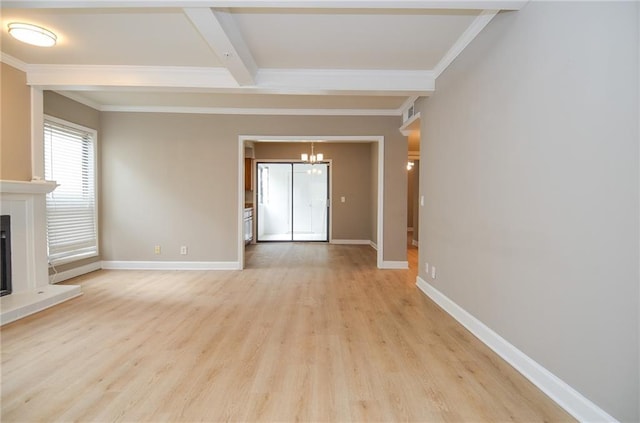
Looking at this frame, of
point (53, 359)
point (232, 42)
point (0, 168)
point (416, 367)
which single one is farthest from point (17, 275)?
point (416, 367)

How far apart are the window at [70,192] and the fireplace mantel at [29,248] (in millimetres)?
649

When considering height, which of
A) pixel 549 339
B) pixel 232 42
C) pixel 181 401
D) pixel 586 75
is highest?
pixel 232 42

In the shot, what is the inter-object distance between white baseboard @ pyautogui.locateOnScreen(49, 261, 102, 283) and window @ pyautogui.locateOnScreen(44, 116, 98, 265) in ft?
0.52

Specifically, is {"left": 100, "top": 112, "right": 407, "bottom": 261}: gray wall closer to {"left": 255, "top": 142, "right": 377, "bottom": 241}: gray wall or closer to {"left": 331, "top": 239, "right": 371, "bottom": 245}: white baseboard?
{"left": 255, "top": 142, "right": 377, "bottom": 241}: gray wall

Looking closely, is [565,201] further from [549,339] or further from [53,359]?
[53,359]

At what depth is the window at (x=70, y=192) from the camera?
4.37 metres

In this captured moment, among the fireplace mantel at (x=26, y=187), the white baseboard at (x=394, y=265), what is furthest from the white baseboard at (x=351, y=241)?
the fireplace mantel at (x=26, y=187)

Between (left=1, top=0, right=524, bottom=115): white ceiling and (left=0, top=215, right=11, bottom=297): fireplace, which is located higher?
(left=1, top=0, right=524, bottom=115): white ceiling

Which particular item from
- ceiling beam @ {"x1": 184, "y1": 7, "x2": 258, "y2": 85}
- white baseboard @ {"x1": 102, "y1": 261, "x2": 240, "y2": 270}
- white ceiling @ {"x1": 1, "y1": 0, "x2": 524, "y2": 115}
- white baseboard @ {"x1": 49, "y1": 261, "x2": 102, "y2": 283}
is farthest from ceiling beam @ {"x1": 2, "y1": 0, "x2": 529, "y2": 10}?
white baseboard @ {"x1": 102, "y1": 261, "x2": 240, "y2": 270}

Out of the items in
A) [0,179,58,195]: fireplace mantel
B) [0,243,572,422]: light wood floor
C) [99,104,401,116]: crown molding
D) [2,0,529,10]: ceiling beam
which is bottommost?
[0,243,572,422]: light wood floor

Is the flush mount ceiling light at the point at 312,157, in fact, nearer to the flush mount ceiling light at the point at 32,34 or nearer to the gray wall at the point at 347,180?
the gray wall at the point at 347,180

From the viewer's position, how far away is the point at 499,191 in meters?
2.49

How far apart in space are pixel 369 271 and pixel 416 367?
306cm

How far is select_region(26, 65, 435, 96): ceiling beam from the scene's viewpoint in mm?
3801
